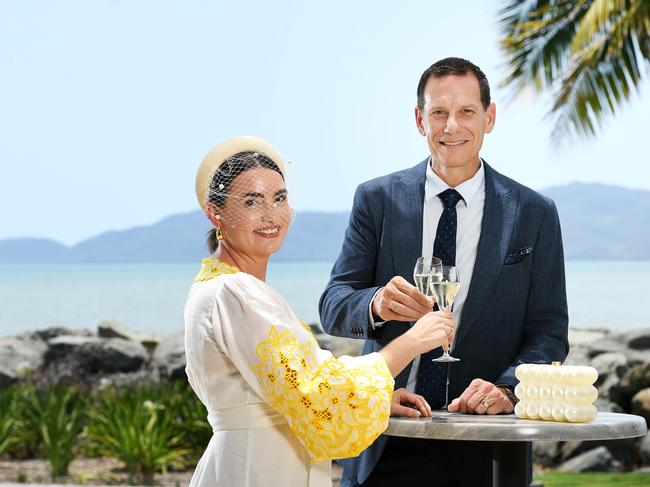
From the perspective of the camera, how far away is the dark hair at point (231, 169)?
308cm

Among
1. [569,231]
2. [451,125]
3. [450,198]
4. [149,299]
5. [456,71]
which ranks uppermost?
[569,231]

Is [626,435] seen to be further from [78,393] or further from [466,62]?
[78,393]

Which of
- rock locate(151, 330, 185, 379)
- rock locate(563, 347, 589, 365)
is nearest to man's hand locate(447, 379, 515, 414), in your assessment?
rock locate(151, 330, 185, 379)

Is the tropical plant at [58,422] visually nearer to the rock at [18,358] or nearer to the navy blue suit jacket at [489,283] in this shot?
the rock at [18,358]

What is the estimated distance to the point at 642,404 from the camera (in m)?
11.0

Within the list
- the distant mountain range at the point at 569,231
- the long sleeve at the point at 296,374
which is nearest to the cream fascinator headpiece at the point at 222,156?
the long sleeve at the point at 296,374

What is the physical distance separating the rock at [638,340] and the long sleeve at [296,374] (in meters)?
10.1

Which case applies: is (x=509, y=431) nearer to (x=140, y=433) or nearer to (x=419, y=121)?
(x=419, y=121)

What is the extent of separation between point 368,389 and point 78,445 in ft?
26.0

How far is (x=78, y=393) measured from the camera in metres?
11.1

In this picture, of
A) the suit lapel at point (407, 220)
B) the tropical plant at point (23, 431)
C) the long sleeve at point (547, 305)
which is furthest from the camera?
the tropical plant at point (23, 431)

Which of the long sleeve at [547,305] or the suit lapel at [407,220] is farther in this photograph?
the suit lapel at [407,220]

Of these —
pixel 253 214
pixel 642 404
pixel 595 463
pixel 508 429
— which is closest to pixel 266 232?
pixel 253 214

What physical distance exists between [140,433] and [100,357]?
10.9 feet
